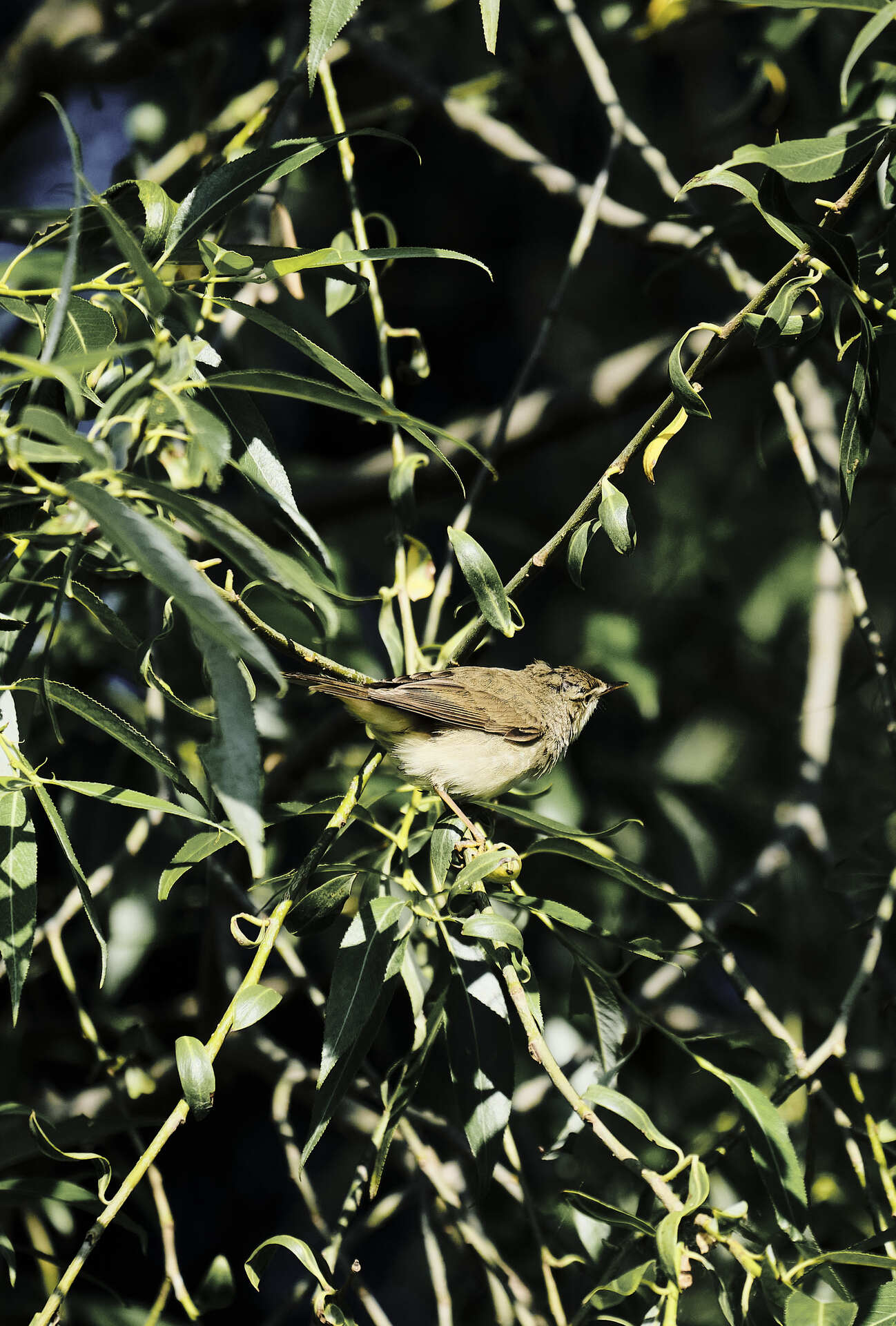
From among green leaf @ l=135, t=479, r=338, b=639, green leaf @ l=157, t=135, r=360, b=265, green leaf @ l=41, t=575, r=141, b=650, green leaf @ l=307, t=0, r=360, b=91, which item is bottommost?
green leaf @ l=41, t=575, r=141, b=650

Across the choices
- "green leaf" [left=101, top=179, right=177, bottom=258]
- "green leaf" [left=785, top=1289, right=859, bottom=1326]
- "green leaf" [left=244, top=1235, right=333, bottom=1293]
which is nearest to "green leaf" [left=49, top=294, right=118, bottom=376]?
"green leaf" [left=101, top=179, right=177, bottom=258]

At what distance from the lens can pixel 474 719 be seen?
8.29ft

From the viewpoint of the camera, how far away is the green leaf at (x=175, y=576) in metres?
1.00

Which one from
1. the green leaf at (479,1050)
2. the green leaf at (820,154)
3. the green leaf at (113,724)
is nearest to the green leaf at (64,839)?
the green leaf at (113,724)

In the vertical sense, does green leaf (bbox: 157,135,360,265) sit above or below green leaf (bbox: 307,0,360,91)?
below

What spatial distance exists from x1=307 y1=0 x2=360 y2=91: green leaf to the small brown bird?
1.03 m

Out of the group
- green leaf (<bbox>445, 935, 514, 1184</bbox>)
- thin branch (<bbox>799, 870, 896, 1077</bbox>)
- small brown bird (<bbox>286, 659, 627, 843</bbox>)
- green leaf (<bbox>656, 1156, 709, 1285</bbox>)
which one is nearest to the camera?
green leaf (<bbox>656, 1156, 709, 1285</bbox>)

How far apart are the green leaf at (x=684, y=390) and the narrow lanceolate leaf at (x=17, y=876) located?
102 centimetres

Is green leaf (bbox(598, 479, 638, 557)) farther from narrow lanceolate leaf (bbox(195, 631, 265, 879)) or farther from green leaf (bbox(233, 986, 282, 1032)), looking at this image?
green leaf (bbox(233, 986, 282, 1032))

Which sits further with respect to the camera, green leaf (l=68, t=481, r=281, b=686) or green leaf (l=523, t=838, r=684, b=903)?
green leaf (l=523, t=838, r=684, b=903)

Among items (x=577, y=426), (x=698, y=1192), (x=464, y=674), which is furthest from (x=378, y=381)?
(x=698, y=1192)

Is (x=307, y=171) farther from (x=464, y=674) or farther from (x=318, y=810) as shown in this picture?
(x=318, y=810)

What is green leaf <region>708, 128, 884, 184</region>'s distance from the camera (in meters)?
1.46

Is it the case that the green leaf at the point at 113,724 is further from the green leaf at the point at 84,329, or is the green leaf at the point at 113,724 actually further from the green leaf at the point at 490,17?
the green leaf at the point at 490,17
